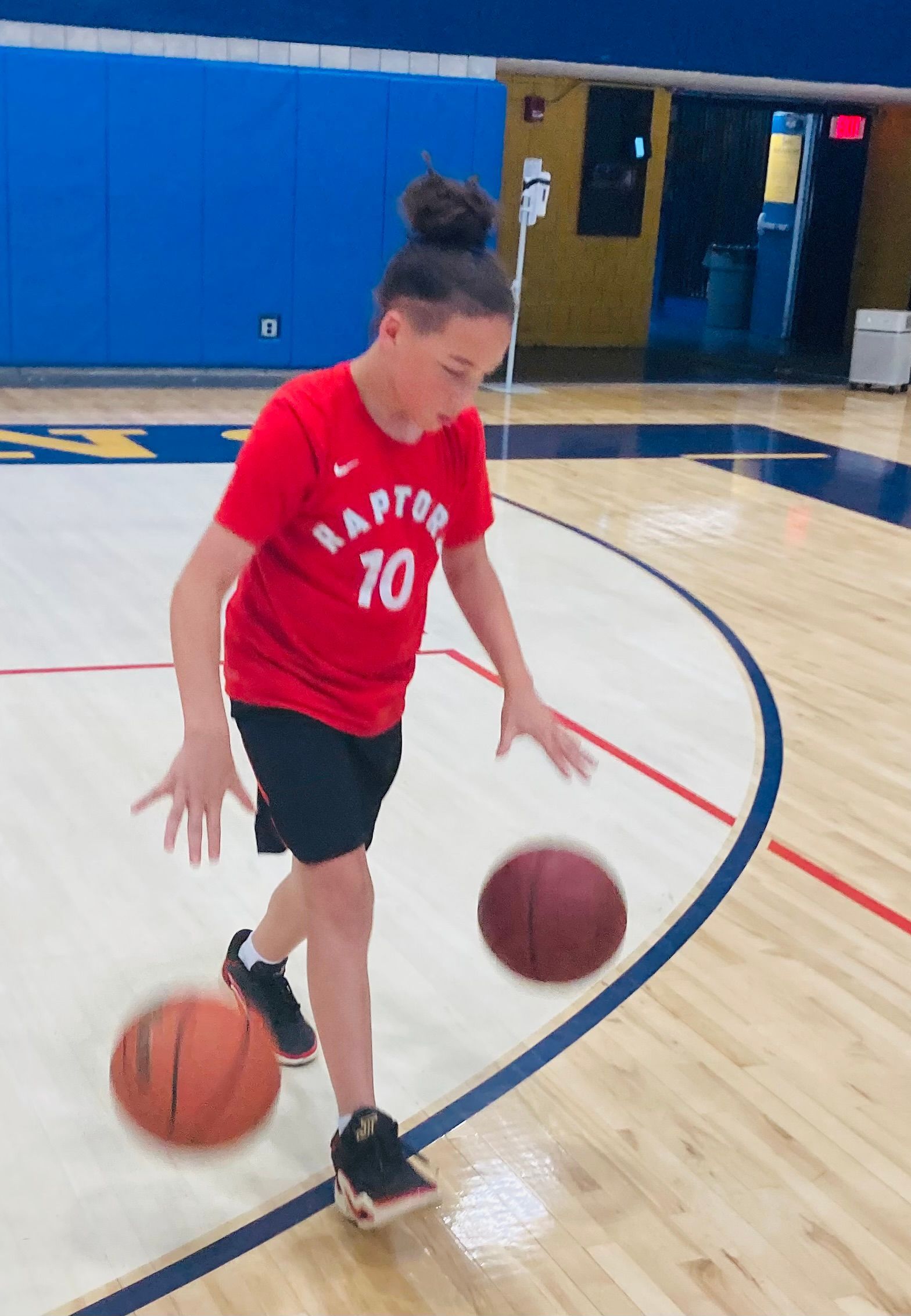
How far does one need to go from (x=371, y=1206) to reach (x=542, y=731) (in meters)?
0.76

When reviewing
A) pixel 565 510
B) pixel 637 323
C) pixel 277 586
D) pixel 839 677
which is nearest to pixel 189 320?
pixel 565 510

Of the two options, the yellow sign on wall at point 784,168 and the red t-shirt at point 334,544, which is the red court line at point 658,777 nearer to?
the red t-shirt at point 334,544

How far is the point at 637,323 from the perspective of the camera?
15.6 metres

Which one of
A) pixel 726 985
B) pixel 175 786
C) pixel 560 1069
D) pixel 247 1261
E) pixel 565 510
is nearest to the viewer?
pixel 175 786

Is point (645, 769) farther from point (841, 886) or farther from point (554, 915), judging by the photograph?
point (554, 915)

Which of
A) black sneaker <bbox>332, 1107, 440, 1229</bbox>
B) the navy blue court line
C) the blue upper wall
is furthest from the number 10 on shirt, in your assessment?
the blue upper wall

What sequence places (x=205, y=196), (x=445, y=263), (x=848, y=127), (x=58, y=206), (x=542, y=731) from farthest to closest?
1. (x=848, y=127)
2. (x=205, y=196)
3. (x=58, y=206)
4. (x=542, y=731)
5. (x=445, y=263)

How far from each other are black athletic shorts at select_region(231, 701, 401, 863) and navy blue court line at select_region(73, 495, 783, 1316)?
545mm

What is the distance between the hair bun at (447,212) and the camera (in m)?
2.06

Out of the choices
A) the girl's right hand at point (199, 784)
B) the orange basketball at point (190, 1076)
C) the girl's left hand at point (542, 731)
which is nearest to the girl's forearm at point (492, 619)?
the girl's left hand at point (542, 731)

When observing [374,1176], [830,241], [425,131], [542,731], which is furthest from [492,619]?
[830,241]

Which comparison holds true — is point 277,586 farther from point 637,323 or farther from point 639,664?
point 637,323

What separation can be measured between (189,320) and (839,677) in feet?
23.3

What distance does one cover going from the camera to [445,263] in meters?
2.04
